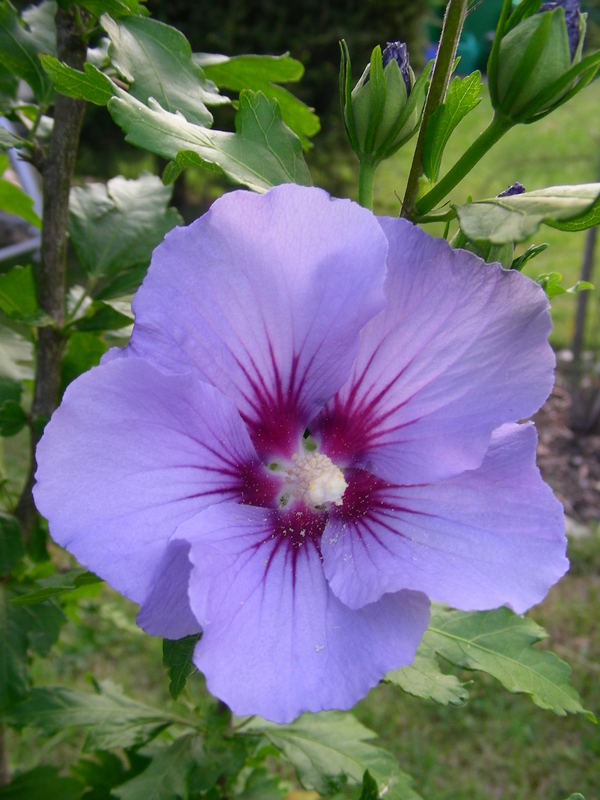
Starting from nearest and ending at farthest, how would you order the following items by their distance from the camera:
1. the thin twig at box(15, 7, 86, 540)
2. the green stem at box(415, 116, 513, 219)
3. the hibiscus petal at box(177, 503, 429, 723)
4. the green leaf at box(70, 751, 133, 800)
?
the hibiscus petal at box(177, 503, 429, 723) < the green stem at box(415, 116, 513, 219) < the thin twig at box(15, 7, 86, 540) < the green leaf at box(70, 751, 133, 800)

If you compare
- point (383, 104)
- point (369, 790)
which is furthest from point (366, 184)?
point (369, 790)

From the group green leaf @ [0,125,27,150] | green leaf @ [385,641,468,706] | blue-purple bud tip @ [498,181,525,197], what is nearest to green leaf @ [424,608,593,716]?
green leaf @ [385,641,468,706]

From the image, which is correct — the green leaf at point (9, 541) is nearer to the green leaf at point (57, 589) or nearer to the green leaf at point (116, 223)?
the green leaf at point (57, 589)

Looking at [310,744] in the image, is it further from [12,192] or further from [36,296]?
[12,192]

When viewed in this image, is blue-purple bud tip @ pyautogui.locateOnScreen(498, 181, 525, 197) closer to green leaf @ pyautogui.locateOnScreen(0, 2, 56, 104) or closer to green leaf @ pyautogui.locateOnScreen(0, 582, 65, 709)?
green leaf @ pyautogui.locateOnScreen(0, 2, 56, 104)

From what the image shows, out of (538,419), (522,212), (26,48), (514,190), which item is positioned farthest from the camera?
(538,419)

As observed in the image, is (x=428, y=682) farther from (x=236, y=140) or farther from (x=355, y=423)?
(x=236, y=140)
